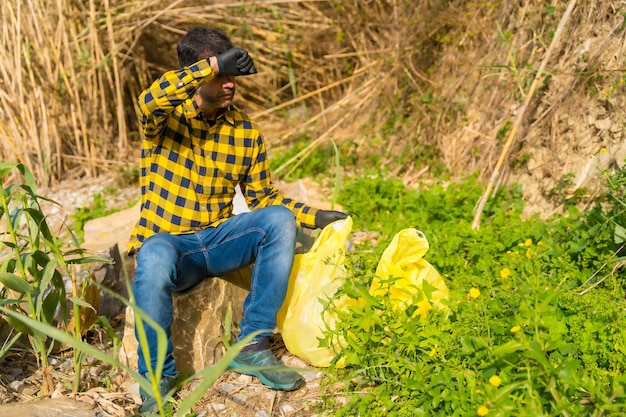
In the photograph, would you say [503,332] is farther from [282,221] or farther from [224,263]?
[224,263]

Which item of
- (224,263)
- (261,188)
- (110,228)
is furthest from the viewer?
(110,228)

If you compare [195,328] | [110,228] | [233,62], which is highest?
[233,62]

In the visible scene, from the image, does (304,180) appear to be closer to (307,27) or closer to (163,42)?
(307,27)

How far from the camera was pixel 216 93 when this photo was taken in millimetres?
2672

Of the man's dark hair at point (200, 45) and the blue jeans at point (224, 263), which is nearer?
the blue jeans at point (224, 263)

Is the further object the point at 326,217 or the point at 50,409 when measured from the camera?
the point at 326,217

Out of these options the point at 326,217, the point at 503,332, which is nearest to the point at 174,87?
the point at 326,217

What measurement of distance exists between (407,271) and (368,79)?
10.3 ft

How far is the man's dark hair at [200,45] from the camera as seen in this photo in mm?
2650

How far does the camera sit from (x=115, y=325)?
326cm

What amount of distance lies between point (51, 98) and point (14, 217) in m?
3.03

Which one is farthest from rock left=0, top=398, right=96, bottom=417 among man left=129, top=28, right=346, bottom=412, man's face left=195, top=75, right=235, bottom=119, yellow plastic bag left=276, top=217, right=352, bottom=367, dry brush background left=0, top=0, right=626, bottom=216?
dry brush background left=0, top=0, right=626, bottom=216

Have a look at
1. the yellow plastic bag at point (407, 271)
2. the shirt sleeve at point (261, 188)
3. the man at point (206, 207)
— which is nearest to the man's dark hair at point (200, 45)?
the man at point (206, 207)

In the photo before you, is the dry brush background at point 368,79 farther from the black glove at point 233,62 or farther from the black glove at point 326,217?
→ the black glove at point 233,62
